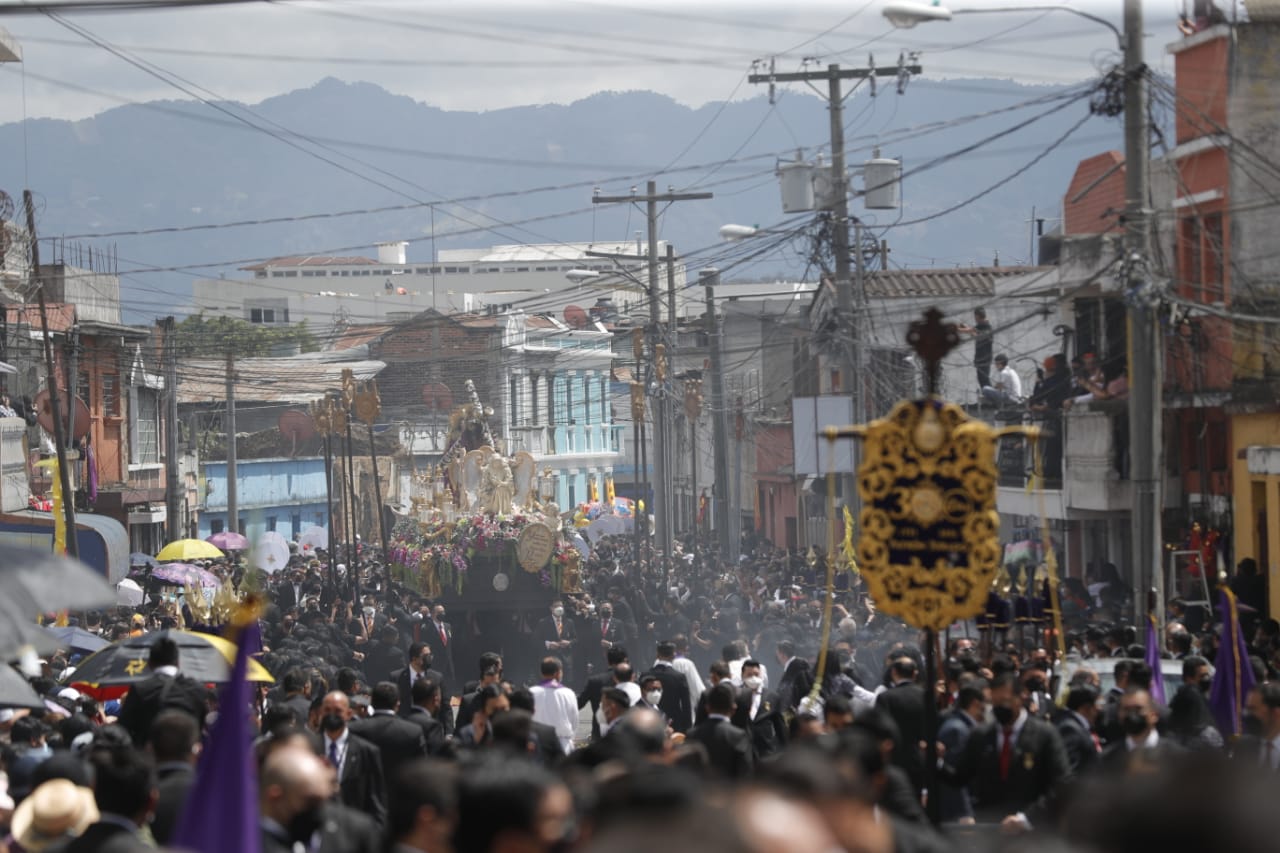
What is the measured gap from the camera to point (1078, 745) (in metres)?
9.95

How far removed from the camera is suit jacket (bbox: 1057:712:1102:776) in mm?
9758

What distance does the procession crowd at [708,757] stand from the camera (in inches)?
145

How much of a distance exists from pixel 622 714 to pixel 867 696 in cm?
309

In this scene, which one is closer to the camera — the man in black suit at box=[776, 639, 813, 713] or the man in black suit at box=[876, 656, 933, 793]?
the man in black suit at box=[876, 656, 933, 793]

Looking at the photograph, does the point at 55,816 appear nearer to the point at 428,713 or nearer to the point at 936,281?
the point at 428,713

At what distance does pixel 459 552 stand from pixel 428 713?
17.1m

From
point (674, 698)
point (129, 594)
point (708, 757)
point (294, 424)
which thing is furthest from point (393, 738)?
point (294, 424)

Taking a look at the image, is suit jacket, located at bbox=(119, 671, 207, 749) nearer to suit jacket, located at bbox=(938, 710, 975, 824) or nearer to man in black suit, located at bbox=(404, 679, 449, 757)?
man in black suit, located at bbox=(404, 679, 449, 757)

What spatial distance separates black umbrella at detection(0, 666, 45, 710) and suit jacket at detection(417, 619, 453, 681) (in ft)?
40.4

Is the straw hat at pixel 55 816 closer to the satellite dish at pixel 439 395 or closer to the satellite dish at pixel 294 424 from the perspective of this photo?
the satellite dish at pixel 294 424

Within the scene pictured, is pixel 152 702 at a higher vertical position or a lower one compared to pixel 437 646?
higher

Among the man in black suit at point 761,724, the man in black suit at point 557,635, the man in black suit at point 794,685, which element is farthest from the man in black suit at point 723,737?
the man in black suit at point 557,635

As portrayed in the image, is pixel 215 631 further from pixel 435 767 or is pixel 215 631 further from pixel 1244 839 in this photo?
pixel 1244 839

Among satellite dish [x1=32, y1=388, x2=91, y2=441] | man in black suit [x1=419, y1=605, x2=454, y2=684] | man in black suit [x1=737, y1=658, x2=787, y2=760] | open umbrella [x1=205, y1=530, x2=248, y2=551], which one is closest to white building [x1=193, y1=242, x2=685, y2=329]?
open umbrella [x1=205, y1=530, x2=248, y2=551]
